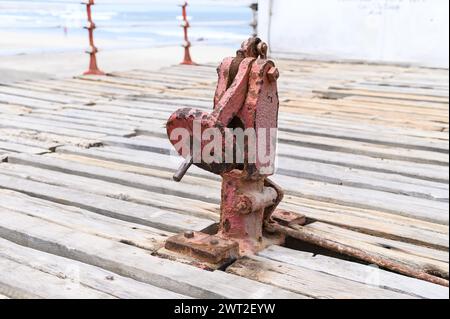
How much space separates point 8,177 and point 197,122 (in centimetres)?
128

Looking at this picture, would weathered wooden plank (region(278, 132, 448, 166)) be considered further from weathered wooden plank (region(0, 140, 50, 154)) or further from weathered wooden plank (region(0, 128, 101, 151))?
weathered wooden plank (region(0, 140, 50, 154))

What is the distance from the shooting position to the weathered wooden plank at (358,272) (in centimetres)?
189

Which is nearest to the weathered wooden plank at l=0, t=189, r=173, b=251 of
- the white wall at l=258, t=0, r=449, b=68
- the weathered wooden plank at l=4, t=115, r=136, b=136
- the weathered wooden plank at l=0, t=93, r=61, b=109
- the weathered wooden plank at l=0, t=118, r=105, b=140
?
the weathered wooden plank at l=0, t=118, r=105, b=140

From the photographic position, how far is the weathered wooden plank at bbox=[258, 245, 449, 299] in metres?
1.89

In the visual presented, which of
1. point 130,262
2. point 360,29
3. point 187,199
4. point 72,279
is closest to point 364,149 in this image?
point 187,199

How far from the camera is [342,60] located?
8.60 metres

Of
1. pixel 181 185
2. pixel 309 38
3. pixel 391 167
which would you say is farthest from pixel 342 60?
pixel 181 185

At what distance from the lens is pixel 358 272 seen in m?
2.01

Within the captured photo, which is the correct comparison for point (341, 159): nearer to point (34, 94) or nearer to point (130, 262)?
point (130, 262)

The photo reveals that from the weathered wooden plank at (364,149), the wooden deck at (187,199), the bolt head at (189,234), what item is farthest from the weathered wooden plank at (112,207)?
the weathered wooden plank at (364,149)

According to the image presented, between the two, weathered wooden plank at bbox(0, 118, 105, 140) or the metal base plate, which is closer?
the metal base plate

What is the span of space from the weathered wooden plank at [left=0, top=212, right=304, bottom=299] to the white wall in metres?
6.68
